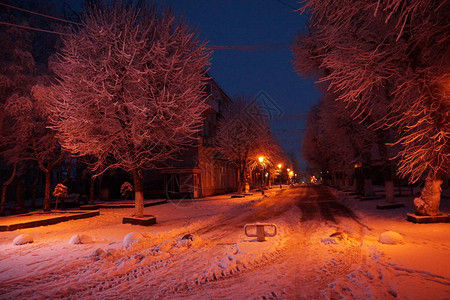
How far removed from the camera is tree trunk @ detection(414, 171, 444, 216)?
10.7m

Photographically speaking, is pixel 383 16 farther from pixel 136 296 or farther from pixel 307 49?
pixel 307 49

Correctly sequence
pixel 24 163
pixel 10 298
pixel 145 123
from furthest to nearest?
pixel 24 163 < pixel 145 123 < pixel 10 298

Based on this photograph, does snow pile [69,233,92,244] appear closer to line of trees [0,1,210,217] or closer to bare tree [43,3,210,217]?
line of trees [0,1,210,217]

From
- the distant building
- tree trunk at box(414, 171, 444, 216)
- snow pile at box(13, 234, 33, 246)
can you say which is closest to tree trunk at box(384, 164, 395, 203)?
tree trunk at box(414, 171, 444, 216)

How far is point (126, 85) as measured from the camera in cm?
1195

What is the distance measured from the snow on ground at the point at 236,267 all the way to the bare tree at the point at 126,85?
13.9 feet

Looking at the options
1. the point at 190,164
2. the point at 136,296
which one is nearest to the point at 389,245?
Result: the point at 136,296

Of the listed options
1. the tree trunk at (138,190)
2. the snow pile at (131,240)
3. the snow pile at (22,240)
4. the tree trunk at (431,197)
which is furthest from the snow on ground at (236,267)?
the tree trunk at (138,190)

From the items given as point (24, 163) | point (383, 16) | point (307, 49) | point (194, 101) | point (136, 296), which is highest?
point (307, 49)

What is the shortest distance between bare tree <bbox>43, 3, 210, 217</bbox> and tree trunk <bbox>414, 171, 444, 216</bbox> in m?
9.12

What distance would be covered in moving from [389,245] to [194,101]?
8.81 meters

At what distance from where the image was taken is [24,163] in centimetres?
1870

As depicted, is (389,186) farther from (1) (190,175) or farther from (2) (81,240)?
(1) (190,175)

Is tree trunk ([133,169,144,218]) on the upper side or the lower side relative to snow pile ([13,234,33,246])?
upper
